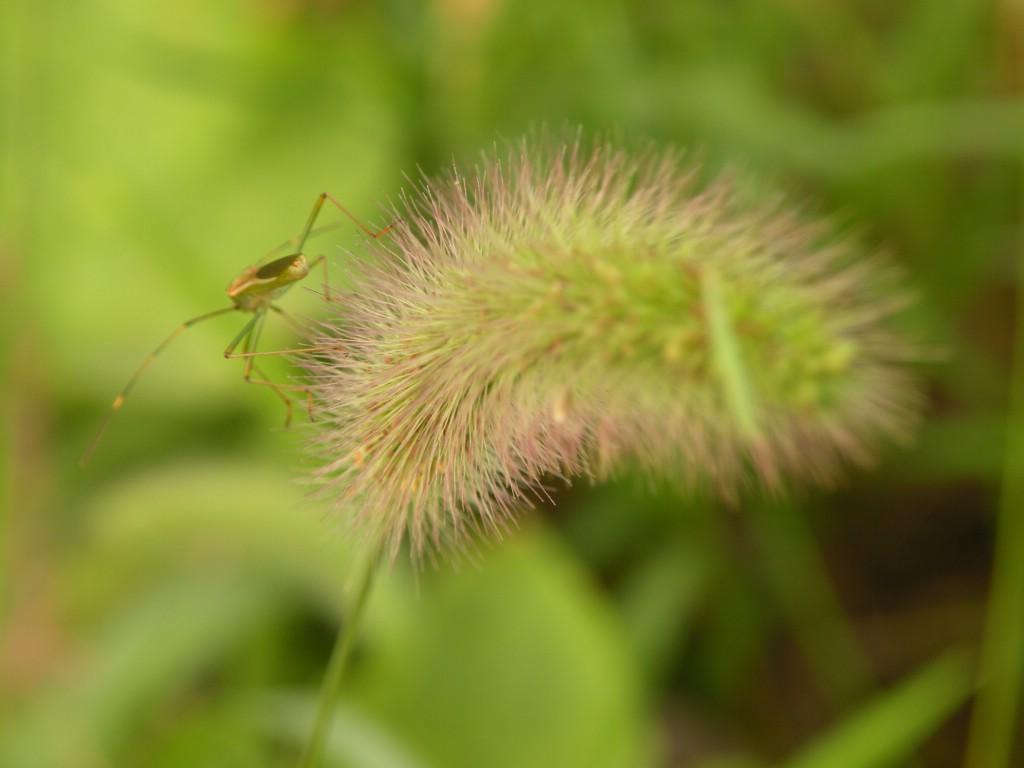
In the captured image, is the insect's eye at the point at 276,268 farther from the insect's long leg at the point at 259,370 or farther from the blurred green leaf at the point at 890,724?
the blurred green leaf at the point at 890,724

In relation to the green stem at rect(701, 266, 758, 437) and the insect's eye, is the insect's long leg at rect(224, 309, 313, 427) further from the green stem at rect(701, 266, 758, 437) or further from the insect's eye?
the green stem at rect(701, 266, 758, 437)

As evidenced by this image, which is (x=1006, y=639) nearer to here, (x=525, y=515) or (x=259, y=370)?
(x=525, y=515)

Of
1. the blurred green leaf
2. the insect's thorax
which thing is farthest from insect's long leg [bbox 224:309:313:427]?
the blurred green leaf

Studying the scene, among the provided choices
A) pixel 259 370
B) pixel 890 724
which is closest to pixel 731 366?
pixel 259 370

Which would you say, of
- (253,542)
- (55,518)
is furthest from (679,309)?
(55,518)

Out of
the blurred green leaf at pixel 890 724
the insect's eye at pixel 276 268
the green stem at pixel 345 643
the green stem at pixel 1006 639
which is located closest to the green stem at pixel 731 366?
the green stem at pixel 345 643
